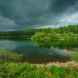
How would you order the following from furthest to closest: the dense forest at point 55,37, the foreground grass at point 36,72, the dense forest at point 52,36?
the dense forest at point 55,37
the dense forest at point 52,36
the foreground grass at point 36,72

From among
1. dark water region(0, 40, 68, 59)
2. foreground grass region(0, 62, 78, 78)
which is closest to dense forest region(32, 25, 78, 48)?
dark water region(0, 40, 68, 59)

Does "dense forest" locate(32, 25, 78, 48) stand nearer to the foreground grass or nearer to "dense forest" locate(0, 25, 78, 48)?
"dense forest" locate(0, 25, 78, 48)

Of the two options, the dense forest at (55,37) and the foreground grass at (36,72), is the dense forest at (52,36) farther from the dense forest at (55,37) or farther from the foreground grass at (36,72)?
the foreground grass at (36,72)

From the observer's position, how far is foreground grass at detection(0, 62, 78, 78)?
15211mm

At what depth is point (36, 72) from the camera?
52.0 feet

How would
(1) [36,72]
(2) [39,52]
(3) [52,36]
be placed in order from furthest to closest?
(3) [52,36] < (2) [39,52] < (1) [36,72]

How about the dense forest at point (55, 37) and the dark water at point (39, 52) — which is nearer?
the dark water at point (39, 52)

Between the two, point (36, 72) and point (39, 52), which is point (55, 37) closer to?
point (39, 52)

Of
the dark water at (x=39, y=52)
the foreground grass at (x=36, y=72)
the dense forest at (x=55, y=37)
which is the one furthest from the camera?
the dense forest at (x=55, y=37)

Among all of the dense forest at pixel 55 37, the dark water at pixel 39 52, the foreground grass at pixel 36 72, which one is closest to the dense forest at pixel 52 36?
the dense forest at pixel 55 37

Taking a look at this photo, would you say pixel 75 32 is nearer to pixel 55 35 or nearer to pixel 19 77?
pixel 55 35

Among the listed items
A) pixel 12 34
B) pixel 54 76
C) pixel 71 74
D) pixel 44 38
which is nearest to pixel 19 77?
pixel 54 76

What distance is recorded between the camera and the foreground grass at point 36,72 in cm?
1521

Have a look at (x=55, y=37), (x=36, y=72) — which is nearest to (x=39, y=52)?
(x=36, y=72)
